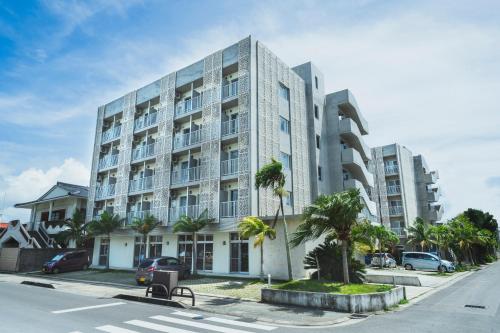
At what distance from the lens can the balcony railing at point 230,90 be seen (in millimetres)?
26581

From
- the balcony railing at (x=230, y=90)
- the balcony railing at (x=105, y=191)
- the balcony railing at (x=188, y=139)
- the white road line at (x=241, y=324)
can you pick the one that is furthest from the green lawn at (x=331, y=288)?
the balcony railing at (x=105, y=191)

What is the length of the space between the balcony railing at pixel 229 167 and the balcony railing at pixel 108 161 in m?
15.8

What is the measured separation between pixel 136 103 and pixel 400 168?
1591 inches

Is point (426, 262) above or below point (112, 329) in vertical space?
above

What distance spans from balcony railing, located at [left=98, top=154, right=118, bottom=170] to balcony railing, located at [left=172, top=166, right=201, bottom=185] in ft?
33.6

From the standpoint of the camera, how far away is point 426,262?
34281mm

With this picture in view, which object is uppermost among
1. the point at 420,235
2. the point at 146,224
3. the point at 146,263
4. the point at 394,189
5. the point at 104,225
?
the point at 394,189

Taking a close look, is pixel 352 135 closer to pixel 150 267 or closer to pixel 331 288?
pixel 331 288

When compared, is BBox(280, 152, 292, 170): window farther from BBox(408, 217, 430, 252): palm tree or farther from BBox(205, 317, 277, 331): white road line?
BBox(408, 217, 430, 252): palm tree

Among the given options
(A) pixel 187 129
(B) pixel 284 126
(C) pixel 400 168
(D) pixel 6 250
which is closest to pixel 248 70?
(B) pixel 284 126

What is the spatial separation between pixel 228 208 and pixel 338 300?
1303 cm

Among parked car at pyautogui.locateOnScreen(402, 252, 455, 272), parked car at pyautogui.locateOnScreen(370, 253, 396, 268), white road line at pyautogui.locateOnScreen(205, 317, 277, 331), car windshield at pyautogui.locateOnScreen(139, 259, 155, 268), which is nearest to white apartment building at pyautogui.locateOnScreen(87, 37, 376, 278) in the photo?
car windshield at pyautogui.locateOnScreen(139, 259, 155, 268)

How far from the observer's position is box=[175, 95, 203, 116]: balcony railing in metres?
29.0

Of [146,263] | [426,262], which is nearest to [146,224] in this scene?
[146,263]
